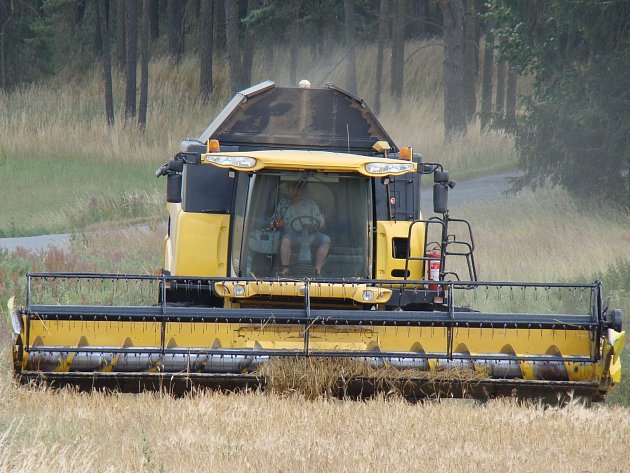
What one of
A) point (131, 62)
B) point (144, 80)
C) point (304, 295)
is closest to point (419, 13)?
point (131, 62)

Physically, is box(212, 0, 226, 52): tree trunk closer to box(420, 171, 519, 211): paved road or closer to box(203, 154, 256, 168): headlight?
box(420, 171, 519, 211): paved road

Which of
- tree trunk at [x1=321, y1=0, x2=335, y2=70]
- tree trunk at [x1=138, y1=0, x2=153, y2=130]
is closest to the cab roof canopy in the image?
tree trunk at [x1=138, y1=0, x2=153, y2=130]

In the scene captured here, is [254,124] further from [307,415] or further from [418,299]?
[307,415]

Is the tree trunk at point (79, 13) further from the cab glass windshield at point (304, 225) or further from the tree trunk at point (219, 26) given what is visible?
the cab glass windshield at point (304, 225)

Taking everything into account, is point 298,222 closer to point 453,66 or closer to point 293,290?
point 293,290

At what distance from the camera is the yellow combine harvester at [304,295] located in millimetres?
9227

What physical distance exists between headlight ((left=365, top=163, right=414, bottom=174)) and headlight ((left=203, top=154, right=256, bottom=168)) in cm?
95

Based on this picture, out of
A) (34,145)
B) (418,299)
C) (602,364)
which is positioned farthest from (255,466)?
(34,145)

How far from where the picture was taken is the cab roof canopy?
1210cm

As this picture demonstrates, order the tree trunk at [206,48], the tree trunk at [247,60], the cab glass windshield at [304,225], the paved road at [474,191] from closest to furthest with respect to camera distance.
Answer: the cab glass windshield at [304,225] → the paved road at [474,191] → the tree trunk at [247,60] → the tree trunk at [206,48]

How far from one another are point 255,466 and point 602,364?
3.48m

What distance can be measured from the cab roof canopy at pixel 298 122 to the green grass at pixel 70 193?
15.0m

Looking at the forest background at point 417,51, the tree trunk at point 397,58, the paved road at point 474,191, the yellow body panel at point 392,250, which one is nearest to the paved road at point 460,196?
the paved road at point 474,191

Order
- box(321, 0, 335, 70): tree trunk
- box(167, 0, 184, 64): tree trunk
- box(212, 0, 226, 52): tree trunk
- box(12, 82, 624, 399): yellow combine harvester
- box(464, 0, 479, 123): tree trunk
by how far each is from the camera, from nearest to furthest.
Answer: box(12, 82, 624, 399): yellow combine harvester → box(464, 0, 479, 123): tree trunk → box(321, 0, 335, 70): tree trunk → box(167, 0, 184, 64): tree trunk → box(212, 0, 226, 52): tree trunk
